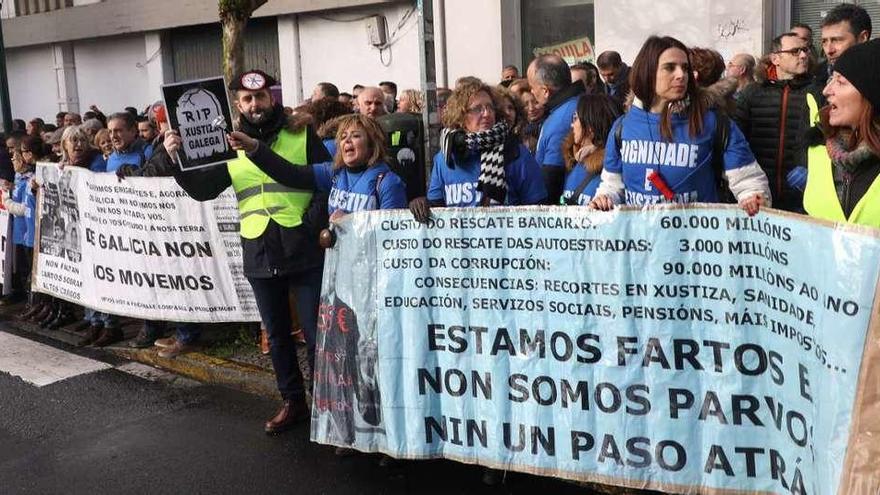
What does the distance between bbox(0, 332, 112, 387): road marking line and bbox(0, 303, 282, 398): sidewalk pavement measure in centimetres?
28

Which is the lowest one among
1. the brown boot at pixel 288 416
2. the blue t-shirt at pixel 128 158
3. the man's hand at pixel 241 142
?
the brown boot at pixel 288 416

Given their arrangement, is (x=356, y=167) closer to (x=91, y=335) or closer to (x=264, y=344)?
(x=264, y=344)

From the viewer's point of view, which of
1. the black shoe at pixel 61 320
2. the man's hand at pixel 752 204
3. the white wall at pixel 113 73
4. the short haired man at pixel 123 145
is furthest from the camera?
the white wall at pixel 113 73

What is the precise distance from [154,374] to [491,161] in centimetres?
354

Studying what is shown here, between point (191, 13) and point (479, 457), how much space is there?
1549 centimetres

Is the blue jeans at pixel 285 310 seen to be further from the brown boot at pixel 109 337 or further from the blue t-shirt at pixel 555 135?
the brown boot at pixel 109 337

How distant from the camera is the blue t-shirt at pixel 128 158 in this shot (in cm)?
733

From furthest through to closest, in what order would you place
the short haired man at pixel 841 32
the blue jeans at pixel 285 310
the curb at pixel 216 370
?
the curb at pixel 216 370 < the blue jeans at pixel 285 310 < the short haired man at pixel 841 32

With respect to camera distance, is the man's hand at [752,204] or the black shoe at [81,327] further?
the black shoe at [81,327]

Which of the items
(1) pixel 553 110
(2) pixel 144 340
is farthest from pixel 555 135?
(2) pixel 144 340

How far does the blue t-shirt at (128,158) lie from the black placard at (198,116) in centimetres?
257

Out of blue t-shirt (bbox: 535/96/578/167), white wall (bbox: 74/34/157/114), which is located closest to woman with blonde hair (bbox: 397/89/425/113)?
blue t-shirt (bbox: 535/96/578/167)

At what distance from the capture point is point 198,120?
4.91m

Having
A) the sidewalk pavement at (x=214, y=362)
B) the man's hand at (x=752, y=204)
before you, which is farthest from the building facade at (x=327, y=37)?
the man's hand at (x=752, y=204)
